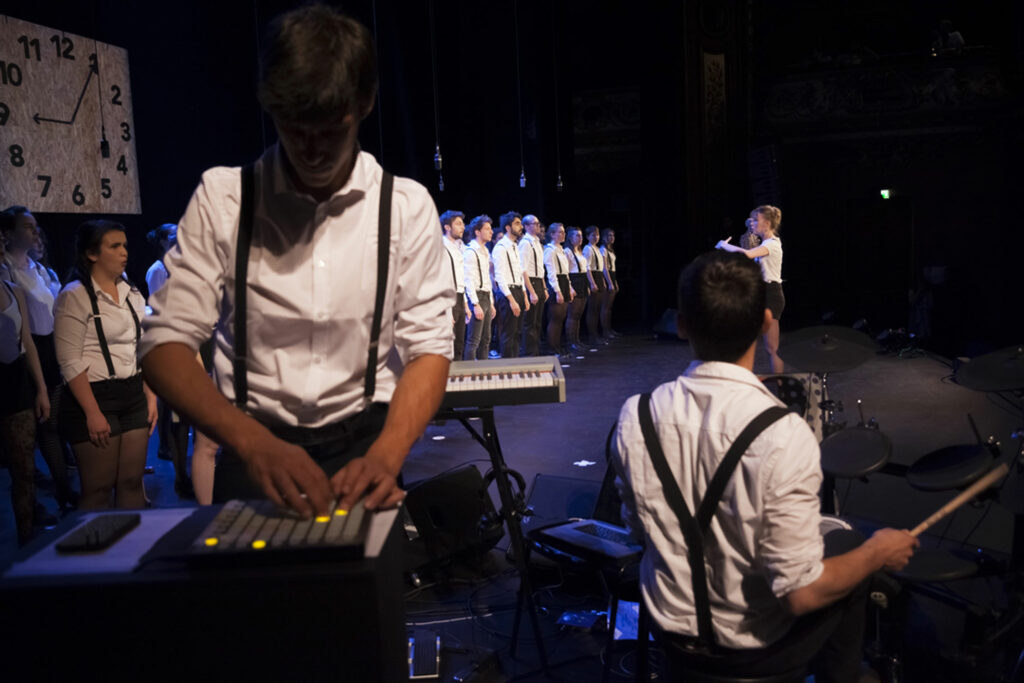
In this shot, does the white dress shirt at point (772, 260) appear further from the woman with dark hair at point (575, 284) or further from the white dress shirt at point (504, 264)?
the woman with dark hair at point (575, 284)

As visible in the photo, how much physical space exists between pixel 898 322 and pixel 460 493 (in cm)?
1279

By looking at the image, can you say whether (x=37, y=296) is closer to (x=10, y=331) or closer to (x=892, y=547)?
(x=10, y=331)

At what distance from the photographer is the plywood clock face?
592 cm

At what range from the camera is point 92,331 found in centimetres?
348

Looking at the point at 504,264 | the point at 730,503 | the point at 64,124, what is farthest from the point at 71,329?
the point at 504,264

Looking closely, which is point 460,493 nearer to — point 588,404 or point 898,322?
point 588,404

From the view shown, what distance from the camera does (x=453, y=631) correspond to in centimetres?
312

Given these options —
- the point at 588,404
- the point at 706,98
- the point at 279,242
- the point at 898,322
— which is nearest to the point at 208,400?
the point at 279,242

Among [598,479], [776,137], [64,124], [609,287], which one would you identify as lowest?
[598,479]

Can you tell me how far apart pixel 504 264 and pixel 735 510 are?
898 centimetres

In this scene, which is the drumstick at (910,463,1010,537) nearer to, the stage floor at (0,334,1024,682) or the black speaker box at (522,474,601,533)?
the stage floor at (0,334,1024,682)

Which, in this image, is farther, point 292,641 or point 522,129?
point 522,129

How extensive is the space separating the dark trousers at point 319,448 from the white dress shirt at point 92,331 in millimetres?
2313

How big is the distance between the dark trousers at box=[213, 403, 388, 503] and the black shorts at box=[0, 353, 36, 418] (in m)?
2.82
